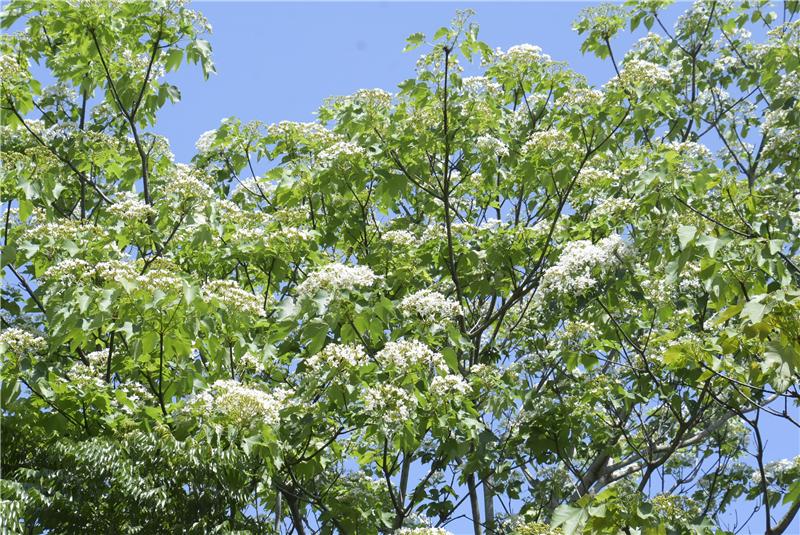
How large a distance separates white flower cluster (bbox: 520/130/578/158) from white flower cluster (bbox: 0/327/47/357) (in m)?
4.14

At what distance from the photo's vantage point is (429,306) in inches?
269

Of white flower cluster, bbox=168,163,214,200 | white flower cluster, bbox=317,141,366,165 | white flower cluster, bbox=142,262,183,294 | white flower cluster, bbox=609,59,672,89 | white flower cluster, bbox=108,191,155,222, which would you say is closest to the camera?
white flower cluster, bbox=142,262,183,294

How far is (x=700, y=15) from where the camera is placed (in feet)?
37.5

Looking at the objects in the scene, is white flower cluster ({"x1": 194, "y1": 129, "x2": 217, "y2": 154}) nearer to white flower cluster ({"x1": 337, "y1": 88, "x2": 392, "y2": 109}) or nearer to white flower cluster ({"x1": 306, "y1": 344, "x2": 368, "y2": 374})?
white flower cluster ({"x1": 337, "y1": 88, "x2": 392, "y2": 109})

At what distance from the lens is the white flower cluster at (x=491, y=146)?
8820 millimetres

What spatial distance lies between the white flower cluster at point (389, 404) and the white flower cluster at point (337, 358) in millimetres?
197

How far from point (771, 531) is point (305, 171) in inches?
186

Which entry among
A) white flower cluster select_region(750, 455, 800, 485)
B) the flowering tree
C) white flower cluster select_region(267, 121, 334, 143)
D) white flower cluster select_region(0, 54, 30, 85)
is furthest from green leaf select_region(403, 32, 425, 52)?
white flower cluster select_region(750, 455, 800, 485)

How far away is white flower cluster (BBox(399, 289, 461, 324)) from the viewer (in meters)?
6.84

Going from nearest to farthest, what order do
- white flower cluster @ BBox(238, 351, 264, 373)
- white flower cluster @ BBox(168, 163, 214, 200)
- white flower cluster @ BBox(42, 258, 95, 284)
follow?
white flower cluster @ BBox(42, 258, 95, 284), white flower cluster @ BBox(238, 351, 264, 373), white flower cluster @ BBox(168, 163, 214, 200)

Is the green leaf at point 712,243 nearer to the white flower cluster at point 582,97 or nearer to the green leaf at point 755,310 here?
the green leaf at point 755,310

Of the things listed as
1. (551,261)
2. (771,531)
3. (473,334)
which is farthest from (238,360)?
(771,531)

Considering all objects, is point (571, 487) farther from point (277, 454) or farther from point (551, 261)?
point (277, 454)

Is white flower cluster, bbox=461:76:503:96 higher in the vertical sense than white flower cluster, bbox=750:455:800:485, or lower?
higher
